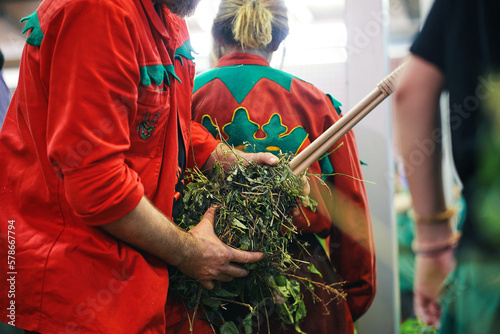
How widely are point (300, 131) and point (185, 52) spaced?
45cm

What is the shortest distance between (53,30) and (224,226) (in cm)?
57

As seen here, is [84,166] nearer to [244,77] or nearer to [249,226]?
[249,226]

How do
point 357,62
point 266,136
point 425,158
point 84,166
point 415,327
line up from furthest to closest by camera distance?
point 357,62, point 266,136, point 84,166, point 415,327, point 425,158

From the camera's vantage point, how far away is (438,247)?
556 mm

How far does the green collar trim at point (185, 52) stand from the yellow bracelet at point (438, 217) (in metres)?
0.86

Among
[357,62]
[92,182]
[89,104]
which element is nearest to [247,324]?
[92,182]

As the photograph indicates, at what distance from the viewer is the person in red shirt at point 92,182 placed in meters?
0.89

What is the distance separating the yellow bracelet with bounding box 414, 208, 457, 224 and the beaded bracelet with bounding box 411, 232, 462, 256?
0.02 metres

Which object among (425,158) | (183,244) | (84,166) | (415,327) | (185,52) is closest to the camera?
(425,158)

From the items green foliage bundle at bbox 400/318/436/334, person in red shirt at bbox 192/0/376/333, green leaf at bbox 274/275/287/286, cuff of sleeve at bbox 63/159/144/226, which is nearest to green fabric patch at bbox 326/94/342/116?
A: person in red shirt at bbox 192/0/376/333

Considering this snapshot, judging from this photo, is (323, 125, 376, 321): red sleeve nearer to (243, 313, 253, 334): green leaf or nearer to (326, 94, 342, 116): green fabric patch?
(326, 94, 342, 116): green fabric patch

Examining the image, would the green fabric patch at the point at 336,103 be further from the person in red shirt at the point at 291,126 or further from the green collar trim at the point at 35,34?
the green collar trim at the point at 35,34

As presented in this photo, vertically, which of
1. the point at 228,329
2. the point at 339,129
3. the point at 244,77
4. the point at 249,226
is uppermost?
the point at 339,129

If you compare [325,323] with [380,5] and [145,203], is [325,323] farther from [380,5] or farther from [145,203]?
[380,5]
